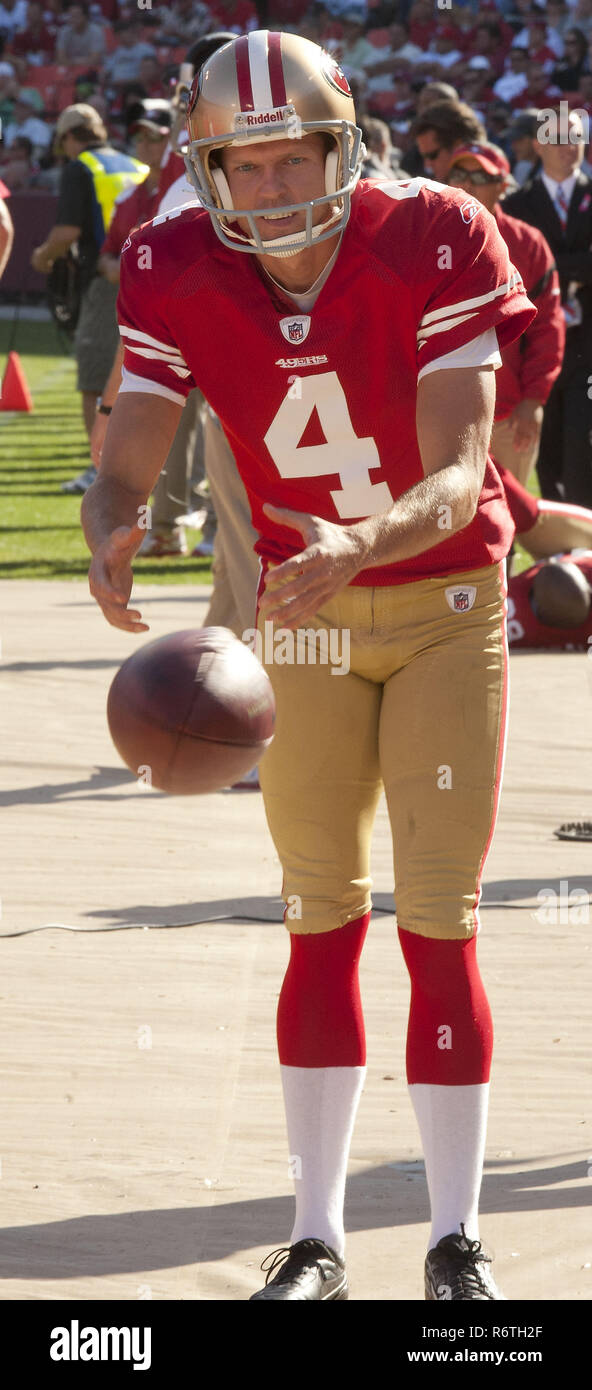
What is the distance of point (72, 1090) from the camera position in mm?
3824

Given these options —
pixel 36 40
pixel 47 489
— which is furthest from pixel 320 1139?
pixel 36 40

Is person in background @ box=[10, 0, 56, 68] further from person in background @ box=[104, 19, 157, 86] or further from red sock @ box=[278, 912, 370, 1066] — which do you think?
red sock @ box=[278, 912, 370, 1066]

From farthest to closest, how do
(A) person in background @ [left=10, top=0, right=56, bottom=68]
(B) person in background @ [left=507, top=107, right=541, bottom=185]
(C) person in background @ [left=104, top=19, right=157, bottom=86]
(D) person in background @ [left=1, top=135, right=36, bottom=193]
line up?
1. (A) person in background @ [left=10, top=0, right=56, bottom=68]
2. (C) person in background @ [left=104, top=19, right=157, bottom=86]
3. (D) person in background @ [left=1, top=135, right=36, bottom=193]
4. (B) person in background @ [left=507, top=107, right=541, bottom=185]

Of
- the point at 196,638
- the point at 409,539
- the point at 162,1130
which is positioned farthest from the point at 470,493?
the point at 162,1130

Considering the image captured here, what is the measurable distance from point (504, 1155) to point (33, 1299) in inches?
40.3

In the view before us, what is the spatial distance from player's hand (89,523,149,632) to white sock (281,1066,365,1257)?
798 millimetres

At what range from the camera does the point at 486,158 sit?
23.0ft

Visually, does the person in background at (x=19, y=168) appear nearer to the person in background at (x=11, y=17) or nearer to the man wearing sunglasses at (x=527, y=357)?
the person in background at (x=11, y=17)

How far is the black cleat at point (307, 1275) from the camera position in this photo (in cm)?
286

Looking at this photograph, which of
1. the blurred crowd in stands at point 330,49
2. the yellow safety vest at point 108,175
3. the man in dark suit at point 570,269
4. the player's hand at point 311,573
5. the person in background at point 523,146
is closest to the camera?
the player's hand at point 311,573

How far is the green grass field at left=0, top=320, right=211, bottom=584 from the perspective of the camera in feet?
33.3

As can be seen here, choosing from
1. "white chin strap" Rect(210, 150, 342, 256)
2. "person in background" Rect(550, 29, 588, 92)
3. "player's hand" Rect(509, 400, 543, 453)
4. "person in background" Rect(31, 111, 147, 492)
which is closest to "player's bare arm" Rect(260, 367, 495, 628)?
"white chin strap" Rect(210, 150, 342, 256)

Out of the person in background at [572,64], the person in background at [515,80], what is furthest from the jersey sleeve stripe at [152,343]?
the person in background at [515,80]

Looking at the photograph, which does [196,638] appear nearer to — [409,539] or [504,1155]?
[409,539]
